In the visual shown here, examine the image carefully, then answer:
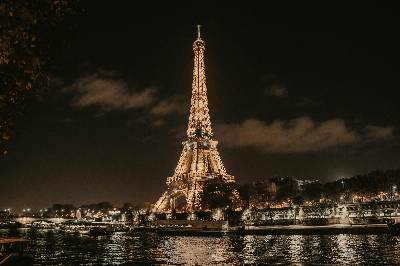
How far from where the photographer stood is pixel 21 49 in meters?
13.1

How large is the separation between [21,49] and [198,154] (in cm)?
10004

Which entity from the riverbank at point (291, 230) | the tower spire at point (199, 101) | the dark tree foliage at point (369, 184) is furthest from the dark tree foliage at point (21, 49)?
the tower spire at point (199, 101)

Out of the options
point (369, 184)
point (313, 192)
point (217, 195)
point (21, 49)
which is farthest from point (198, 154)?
point (21, 49)

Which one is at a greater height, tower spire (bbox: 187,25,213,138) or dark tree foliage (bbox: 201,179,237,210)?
tower spire (bbox: 187,25,213,138)

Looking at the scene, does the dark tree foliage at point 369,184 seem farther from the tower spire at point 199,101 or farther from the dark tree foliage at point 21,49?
the dark tree foliage at point 21,49

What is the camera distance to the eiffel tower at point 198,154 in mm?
111000

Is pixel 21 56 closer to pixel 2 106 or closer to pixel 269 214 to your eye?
pixel 2 106

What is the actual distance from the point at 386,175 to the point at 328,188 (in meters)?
13.1

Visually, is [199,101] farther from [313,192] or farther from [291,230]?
[291,230]

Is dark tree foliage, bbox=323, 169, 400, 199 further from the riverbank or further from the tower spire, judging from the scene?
the tower spire

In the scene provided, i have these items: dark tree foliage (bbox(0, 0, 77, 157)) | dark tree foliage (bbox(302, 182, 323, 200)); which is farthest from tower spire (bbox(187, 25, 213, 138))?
dark tree foliage (bbox(0, 0, 77, 157))

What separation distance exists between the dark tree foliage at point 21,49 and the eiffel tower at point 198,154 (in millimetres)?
95353

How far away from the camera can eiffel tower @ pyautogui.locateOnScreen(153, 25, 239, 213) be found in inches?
4370

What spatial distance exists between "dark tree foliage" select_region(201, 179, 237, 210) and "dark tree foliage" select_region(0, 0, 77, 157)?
91.7m
